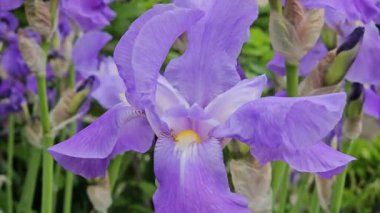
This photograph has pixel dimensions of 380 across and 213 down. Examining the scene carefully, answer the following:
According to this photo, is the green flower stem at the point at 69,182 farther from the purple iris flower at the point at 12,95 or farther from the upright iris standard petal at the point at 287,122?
the upright iris standard petal at the point at 287,122

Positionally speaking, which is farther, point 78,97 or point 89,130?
point 78,97

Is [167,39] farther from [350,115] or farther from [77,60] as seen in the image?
[77,60]

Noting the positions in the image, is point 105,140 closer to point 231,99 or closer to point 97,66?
point 231,99

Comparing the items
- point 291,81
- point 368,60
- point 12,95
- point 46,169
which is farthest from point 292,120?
point 12,95

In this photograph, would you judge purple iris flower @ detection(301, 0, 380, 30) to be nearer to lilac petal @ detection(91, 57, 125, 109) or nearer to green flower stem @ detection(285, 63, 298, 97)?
green flower stem @ detection(285, 63, 298, 97)

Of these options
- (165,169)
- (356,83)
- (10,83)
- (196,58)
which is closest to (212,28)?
(196,58)

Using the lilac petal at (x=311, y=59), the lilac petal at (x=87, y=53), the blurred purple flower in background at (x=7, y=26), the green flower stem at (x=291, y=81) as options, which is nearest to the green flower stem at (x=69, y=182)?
the lilac petal at (x=87, y=53)
